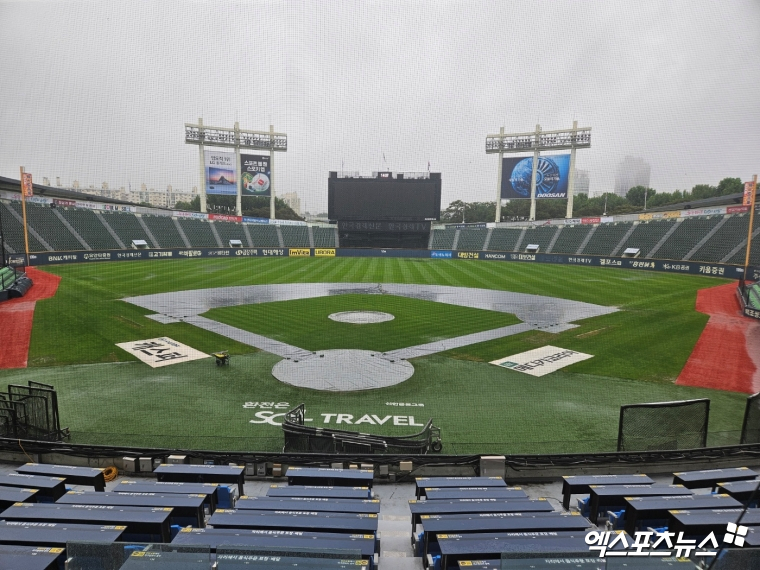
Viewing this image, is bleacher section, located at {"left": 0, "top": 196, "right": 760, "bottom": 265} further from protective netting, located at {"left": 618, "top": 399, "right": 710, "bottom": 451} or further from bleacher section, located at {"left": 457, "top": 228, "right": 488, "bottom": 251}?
protective netting, located at {"left": 618, "top": 399, "right": 710, "bottom": 451}

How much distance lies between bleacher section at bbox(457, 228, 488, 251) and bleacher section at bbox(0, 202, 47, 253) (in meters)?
46.6

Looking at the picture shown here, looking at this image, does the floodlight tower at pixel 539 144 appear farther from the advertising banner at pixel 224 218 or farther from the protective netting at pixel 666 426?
the protective netting at pixel 666 426

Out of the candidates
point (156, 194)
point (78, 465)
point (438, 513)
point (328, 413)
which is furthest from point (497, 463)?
point (156, 194)

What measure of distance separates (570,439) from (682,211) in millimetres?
49592

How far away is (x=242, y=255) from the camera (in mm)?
55281

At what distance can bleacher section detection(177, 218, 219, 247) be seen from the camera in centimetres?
5646

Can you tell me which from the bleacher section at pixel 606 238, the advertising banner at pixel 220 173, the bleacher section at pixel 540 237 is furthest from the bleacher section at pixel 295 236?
the bleacher section at pixel 606 238

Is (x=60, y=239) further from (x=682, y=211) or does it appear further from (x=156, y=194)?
(x=682, y=211)

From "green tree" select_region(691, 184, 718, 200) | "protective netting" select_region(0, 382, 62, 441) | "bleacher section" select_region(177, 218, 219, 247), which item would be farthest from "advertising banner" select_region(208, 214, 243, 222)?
"green tree" select_region(691, 184, 718, 200)

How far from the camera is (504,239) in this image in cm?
6056

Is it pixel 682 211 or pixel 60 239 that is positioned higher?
pixel 682 211

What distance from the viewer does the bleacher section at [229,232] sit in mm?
59188

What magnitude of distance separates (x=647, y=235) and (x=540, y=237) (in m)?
12.4

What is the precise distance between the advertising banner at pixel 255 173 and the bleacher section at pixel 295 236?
21.2 feet
